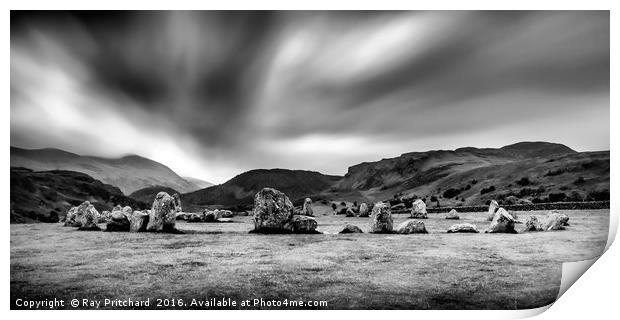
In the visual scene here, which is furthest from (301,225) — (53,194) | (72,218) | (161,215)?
(72,218)

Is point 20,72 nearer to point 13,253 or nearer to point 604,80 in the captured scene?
point 13,253

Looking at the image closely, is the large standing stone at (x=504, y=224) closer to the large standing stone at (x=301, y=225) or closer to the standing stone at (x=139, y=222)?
the large standing stone at (x=301, y=225)

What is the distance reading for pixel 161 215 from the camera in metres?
25.1

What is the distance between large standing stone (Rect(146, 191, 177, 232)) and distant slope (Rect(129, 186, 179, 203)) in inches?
21.2

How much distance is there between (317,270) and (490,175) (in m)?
45.3

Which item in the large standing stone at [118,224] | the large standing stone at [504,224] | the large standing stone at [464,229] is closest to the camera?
the large standing stone at [504,224]

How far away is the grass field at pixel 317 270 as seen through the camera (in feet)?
43.6

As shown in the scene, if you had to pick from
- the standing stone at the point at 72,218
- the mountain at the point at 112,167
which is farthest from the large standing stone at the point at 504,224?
the standing stone at the point at 72,218

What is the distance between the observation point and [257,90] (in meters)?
20.2

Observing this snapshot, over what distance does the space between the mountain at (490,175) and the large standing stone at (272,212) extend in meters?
7.20

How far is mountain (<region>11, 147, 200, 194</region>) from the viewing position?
1769 cm

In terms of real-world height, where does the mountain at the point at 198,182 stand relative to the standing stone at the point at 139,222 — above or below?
above

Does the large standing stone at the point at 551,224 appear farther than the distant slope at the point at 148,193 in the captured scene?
No

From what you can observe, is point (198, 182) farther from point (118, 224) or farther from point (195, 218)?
point (195, 218)
